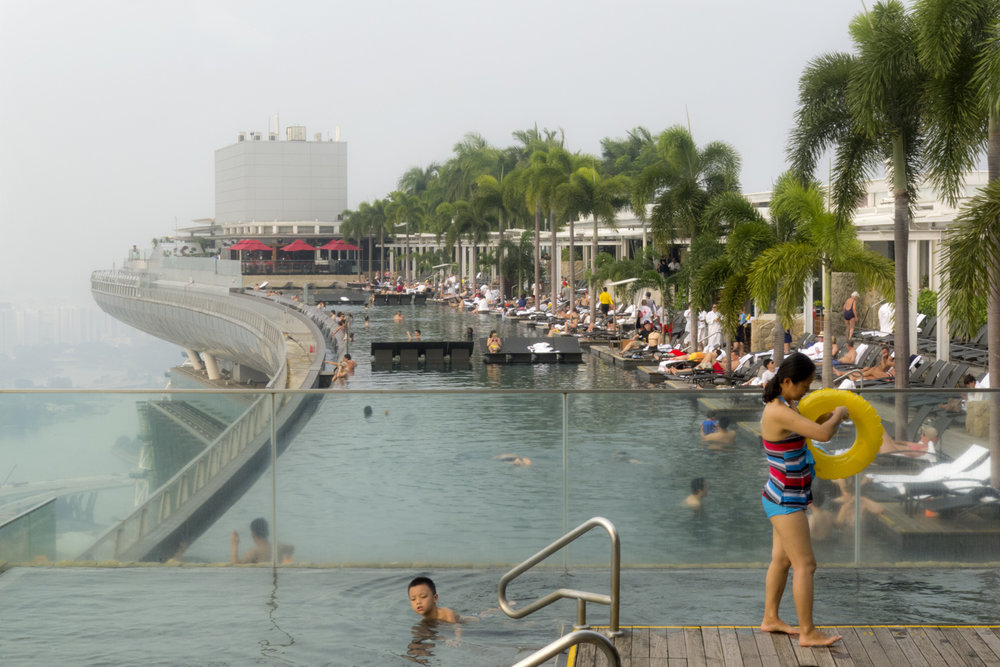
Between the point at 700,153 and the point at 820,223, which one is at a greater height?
the point at 700,153

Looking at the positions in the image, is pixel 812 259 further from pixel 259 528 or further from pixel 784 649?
pixel 784 649

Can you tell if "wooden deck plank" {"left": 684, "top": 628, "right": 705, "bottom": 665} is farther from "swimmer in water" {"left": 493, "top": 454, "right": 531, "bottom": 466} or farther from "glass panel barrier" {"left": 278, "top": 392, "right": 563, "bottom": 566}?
"swimmer in water" {"left": 493, "top": 454, "right": 531, "bottom": 466}

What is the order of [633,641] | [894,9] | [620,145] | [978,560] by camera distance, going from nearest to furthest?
[633,641], [978,560], [894,9], [620,145]

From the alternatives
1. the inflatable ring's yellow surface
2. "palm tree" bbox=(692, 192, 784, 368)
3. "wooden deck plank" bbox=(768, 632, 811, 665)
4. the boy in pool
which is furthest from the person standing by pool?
"wooden deck plank" bbox=(768, 632, 811, 665)

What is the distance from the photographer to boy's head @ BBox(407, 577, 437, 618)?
663cm

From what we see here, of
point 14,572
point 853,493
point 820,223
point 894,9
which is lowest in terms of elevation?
point 14,572

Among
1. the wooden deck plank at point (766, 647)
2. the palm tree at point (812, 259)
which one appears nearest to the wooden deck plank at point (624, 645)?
the wooden deck plank at point (766, 647)

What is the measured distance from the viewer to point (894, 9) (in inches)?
639

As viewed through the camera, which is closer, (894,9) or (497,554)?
(497,554)

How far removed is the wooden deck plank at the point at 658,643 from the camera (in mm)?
5441

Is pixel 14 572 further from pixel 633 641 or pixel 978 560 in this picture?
pixel 978 560

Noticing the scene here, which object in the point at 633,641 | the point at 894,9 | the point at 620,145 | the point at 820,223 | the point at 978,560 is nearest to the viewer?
the point at 633,641

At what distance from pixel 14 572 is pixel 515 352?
26133mm

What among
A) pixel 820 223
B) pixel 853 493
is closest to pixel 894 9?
pixel 820 223
